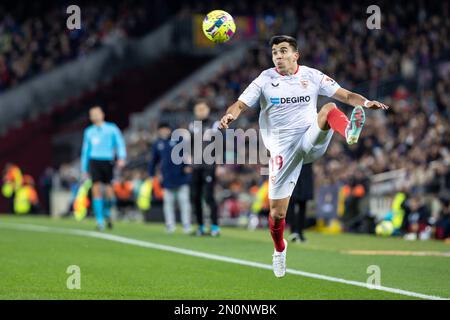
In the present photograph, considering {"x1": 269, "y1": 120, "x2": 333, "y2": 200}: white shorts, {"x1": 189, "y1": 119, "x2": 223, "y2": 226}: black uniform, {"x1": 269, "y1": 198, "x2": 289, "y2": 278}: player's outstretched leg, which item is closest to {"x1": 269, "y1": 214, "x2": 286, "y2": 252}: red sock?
{"x1": 269, "y1": 198, "x2": 289, "y2": 278}: player's outstretched leg

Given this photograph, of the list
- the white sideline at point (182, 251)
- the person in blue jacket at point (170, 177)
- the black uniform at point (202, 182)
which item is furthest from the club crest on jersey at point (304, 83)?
the person in blue jacket at point (170, 177)

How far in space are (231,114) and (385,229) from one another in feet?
35.9

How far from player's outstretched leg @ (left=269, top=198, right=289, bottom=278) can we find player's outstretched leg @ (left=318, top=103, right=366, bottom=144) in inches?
41.3

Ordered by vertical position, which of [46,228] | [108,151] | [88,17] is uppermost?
[88,17]

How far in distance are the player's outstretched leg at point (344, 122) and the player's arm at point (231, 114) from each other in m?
0.81

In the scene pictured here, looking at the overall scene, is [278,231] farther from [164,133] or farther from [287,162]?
[164,133]

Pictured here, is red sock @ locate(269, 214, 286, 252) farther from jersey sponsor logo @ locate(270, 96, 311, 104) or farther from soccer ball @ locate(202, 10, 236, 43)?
soccer ball @ locate(202, 10, 236, 43)

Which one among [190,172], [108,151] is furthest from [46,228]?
[190,172]

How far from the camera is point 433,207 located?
21375mm

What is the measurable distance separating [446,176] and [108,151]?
23.0ft

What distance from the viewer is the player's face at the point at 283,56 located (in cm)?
1059

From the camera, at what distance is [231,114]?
9883 millimetres
